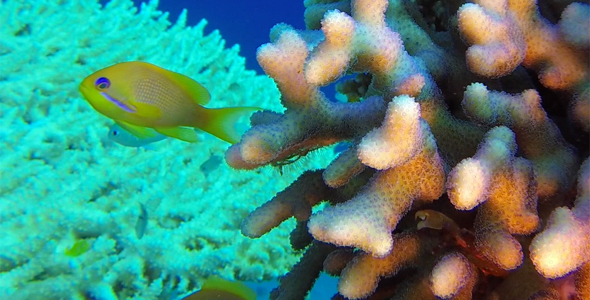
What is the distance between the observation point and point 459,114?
4.12 ft

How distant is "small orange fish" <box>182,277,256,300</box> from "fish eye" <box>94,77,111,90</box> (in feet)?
3.06

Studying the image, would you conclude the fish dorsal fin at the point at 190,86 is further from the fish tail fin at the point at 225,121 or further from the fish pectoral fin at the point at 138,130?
the fish pectoral fin at the point at 138,130

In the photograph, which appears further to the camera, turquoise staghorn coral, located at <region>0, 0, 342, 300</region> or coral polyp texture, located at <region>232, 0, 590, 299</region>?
turquoise staghorn coral, located at <region>0, 0, 342, 300</region>

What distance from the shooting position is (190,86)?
193 centimetres

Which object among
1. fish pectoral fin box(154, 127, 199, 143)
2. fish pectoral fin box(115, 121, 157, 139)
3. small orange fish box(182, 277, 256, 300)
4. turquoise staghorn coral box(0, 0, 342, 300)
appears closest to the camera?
small orange fish box(182, 277, 256, 300)

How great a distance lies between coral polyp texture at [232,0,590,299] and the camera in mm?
926

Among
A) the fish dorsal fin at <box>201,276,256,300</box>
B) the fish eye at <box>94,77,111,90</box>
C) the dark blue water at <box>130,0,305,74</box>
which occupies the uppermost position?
the dark blue water at <box>130,0,305,74</box>

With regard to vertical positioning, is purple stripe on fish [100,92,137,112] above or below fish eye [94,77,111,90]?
below

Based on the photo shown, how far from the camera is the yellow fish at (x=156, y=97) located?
6.32 ft

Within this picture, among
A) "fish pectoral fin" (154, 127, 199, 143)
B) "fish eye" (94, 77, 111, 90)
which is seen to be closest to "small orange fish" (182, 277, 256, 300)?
"fish pectoral fin" (154, 127, 199, 143)

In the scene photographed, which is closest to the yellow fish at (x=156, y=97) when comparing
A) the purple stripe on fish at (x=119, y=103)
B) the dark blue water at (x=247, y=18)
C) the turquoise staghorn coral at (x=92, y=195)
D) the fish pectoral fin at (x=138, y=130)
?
the purple stripe on fish at (x=119, y=103)

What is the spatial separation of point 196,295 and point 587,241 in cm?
128

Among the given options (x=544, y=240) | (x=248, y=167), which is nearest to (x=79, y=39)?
(x=248, y=167)

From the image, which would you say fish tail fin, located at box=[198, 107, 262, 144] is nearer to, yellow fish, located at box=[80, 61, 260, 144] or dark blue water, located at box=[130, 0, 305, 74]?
yellow fish, located at box=[80, 61, 260, 144]
